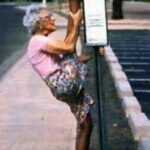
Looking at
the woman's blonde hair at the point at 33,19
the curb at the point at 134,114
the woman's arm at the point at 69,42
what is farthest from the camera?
the curb at the point at 134,114

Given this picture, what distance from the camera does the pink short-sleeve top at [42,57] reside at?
6449 millimetres

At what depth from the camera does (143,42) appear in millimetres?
22297

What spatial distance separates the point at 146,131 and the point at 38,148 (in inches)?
52.5

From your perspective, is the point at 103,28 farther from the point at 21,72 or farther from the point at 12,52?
the point at 12,52

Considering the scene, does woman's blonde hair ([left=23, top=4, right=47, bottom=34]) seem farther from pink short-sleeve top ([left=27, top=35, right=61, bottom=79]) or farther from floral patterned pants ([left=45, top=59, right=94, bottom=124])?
floral patterned pants ([left=45, top=59, right=94, bottom=124])

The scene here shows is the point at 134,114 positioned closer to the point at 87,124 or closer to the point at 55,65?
the point at 87,124

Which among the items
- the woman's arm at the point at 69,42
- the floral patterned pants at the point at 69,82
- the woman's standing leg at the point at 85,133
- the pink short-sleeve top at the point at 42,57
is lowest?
the woman's standing leg at the point at 85,133

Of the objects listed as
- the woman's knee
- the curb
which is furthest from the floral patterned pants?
the curb

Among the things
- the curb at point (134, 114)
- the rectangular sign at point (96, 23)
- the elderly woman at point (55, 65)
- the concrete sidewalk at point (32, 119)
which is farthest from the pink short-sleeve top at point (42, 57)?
the concrete sidewalk at point (32, 119)

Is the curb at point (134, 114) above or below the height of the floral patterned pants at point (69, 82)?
below

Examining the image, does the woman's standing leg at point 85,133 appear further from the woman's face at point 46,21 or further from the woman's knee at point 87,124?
the woman's face at point 46,21

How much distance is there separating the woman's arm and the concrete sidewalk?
6.36ft

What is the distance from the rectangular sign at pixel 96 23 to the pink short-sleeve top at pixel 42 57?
37 cm

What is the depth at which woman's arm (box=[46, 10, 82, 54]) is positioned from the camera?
619cm
